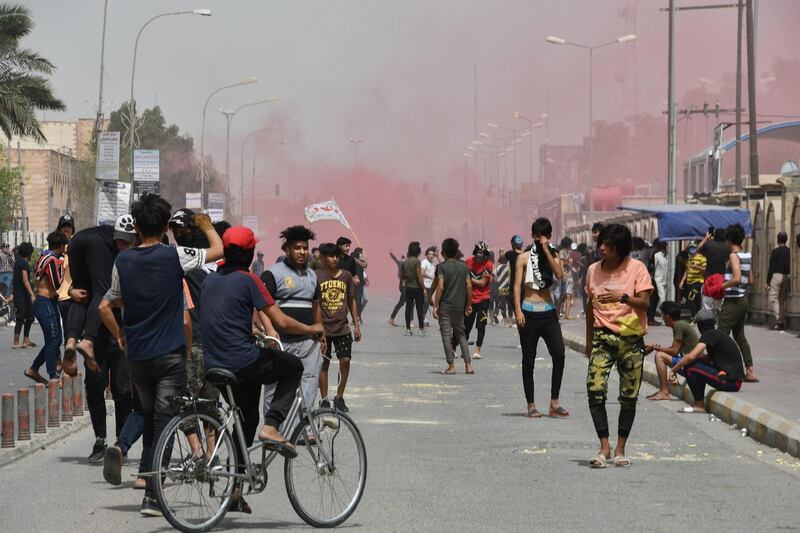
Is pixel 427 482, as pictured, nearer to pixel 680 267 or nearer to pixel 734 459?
pixel 734 459

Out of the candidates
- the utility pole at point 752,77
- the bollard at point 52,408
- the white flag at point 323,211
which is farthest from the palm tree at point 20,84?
the bollard at point 52,408

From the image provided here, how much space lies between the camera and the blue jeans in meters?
18.6

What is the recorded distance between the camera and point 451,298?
2044cm

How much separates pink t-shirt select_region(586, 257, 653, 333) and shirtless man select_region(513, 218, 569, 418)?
2868 millimetres

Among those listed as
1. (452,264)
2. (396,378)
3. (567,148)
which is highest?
(567,148)

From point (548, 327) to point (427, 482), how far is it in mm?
4487

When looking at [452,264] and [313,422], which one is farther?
[452,264]

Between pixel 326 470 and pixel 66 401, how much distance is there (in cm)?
604

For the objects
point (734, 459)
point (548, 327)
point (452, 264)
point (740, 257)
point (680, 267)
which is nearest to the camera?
point (734, 459)

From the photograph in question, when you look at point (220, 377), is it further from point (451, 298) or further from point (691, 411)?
point (451, 298)

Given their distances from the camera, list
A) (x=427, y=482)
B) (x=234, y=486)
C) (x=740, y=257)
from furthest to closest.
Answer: (x=740, y=257) < (x=427, y=482) < (x=234, y=486)

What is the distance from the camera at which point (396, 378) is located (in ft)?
64.1

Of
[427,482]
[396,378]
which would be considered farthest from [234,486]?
[396,378]

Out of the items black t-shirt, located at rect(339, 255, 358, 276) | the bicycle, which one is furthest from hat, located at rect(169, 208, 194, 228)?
black t-shirt, located at rect(339, 255, 358, 276)
